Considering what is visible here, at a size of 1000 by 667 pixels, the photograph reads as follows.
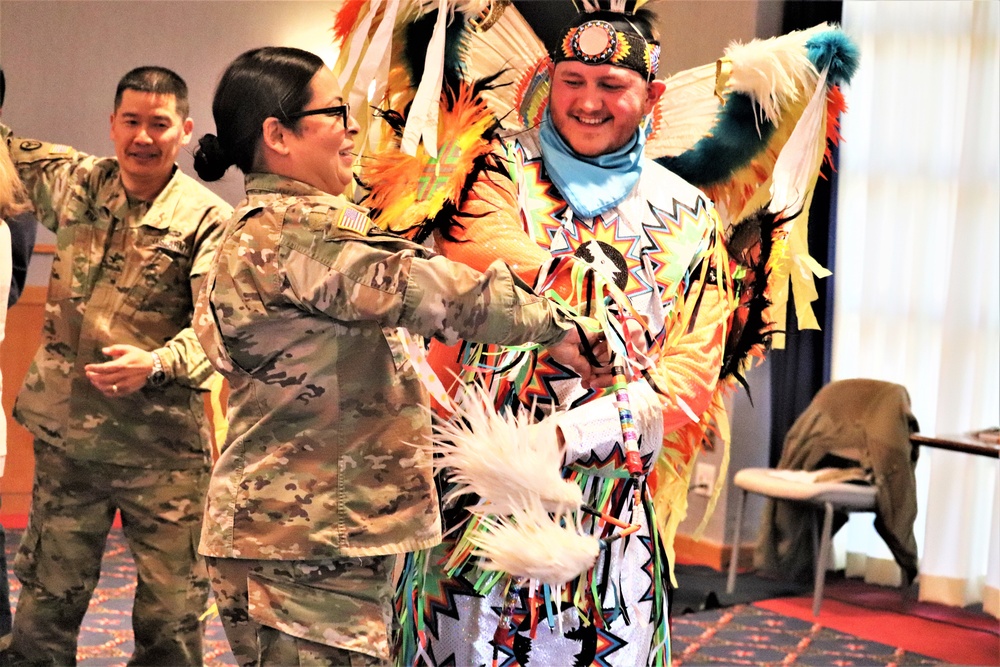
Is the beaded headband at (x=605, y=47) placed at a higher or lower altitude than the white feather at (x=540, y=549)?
higher

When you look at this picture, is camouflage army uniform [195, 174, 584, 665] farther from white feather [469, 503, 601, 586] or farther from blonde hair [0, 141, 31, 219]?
blonde hair [0, 141, 31, 219]

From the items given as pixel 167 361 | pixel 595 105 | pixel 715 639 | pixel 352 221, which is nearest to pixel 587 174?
pixel 595 105

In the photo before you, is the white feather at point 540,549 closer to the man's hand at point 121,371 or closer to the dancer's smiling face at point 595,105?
the dancer's smiling face at point 595,105

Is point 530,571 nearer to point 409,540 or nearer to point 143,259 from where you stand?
point 409,540

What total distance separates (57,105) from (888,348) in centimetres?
371

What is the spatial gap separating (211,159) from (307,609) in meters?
0.73

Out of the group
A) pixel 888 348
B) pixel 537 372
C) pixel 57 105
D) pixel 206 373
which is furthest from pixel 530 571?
pixel 888 348

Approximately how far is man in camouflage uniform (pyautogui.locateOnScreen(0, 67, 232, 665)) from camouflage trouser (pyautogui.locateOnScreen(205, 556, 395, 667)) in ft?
3.83

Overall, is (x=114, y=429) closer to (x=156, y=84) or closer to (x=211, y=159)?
(x=156, y=84)

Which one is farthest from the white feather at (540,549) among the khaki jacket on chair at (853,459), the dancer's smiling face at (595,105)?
the khaki jacket on chair at (853,459)

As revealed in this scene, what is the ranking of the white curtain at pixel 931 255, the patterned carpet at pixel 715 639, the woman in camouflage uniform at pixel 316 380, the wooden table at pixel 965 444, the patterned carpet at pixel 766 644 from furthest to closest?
1. the white curtain at pixel 931 255
2. the wooden table at pixel 965 444
3. the patterned carpet at pixel 766 644
4. the patterned carpet at pixel 715 639
5. the woman in camouflage uniform at pixel 316 380

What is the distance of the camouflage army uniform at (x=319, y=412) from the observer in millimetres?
1578

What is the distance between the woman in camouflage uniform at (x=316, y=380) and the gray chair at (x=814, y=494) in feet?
10.8

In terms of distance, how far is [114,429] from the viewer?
9.23 feet
